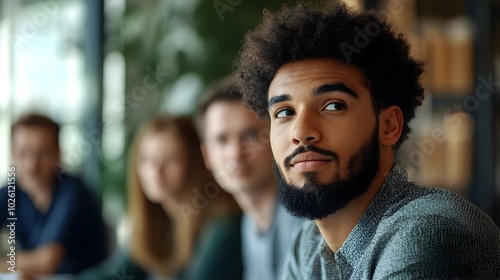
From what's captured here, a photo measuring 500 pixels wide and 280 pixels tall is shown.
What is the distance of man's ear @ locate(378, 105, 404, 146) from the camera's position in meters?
0.43

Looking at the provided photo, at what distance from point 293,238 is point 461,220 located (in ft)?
0.47

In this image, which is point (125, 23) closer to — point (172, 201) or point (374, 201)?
point (172, 201)

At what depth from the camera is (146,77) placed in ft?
4.47

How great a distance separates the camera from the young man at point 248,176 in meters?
0.67

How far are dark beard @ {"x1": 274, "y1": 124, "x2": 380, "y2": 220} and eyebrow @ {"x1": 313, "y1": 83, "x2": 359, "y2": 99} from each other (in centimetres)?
3

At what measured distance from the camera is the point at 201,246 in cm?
107

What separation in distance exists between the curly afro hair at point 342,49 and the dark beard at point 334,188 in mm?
27

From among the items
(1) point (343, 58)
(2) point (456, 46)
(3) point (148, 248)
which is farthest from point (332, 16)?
(2) point (456, 46)

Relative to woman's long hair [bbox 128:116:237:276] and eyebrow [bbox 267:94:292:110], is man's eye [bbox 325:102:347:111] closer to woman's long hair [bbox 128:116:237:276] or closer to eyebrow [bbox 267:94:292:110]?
eyebrow [bbox 267:94:292:110]

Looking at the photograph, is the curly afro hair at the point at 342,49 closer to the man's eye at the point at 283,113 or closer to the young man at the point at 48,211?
the man's eye at the point at 283,113
